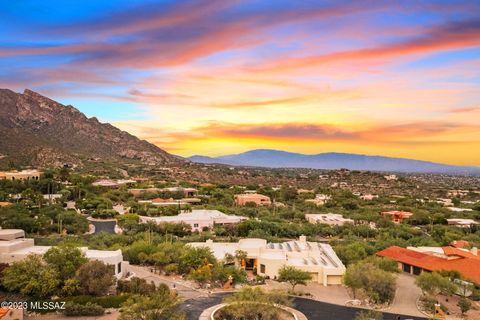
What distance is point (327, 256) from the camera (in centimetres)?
3838

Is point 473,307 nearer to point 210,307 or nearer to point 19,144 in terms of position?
point 210,307

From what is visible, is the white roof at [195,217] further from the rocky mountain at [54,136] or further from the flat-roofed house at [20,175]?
the rocky mountain at [54,136]

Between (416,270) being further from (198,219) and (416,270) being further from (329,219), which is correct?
(198,219)

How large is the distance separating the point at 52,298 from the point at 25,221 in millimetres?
25821

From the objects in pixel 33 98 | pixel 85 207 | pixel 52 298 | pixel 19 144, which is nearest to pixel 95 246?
pixel 52 298

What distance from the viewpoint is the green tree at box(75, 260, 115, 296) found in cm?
2925

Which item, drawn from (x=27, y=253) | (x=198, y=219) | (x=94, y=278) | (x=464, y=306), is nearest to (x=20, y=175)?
(x=198, y=219)

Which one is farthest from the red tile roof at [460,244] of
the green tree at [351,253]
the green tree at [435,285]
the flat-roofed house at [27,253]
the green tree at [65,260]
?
the green tree at [65,260]

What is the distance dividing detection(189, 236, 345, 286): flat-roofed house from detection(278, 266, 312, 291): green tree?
201 cm

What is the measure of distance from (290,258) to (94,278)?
1468 centimetres

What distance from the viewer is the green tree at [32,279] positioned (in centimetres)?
2866

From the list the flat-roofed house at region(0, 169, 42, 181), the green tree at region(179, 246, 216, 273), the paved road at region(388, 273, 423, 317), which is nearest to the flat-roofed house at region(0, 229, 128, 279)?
the green tree at region(179, 246, 216, 273)

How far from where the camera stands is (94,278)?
29.7 m

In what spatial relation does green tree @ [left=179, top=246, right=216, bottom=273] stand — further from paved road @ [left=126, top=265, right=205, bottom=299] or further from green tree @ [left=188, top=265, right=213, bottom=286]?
green tree @ [left=188, top=265, right=213, bottom=286]
